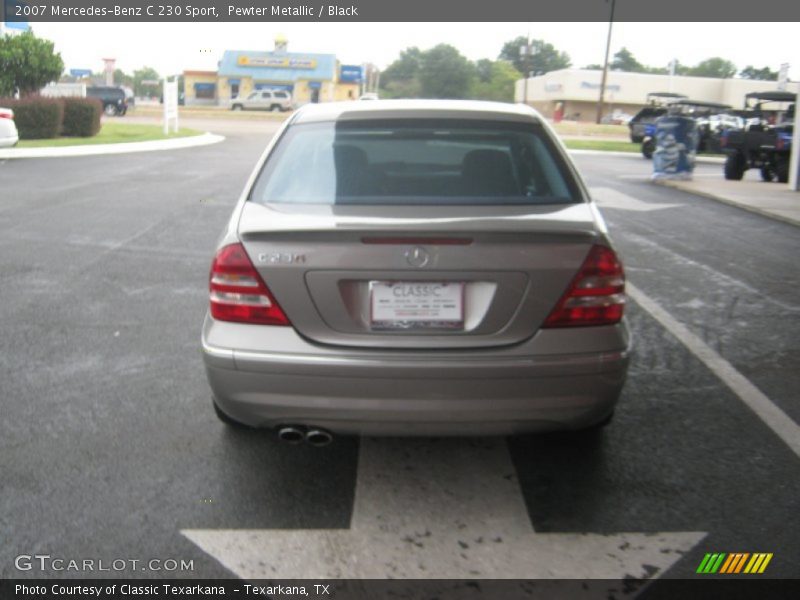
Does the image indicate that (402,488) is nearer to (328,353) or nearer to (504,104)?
(328,353)

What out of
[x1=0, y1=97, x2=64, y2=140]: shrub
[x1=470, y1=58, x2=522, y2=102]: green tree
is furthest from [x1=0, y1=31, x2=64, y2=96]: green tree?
[x1=470, y1=58, x2=522, y2=102]: green tree

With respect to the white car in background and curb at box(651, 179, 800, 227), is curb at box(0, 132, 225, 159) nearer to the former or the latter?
the white car in background

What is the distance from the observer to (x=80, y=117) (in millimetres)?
26844

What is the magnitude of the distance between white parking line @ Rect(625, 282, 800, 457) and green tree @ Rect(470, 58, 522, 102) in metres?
62.7

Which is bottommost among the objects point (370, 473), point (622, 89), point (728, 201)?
point (728, 201)

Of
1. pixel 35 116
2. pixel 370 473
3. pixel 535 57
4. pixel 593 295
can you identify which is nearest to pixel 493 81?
pixel 535 57

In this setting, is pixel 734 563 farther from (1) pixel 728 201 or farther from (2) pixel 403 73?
(2) pixel 403 73

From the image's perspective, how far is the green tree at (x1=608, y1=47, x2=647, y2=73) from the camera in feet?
469

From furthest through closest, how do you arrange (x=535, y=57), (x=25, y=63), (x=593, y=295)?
1. (x=535, y=57)
2. (x=25, y=63)
3. (x=593, y=295)

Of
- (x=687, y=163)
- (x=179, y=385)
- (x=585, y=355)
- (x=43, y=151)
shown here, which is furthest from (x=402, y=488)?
(x=43, y=151)

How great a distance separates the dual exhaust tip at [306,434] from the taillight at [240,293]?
0.42 metres

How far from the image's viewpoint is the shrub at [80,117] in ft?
87.7

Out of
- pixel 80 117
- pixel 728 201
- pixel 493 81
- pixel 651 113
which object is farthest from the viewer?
pixel 493 81

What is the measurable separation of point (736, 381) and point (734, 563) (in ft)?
7.38
